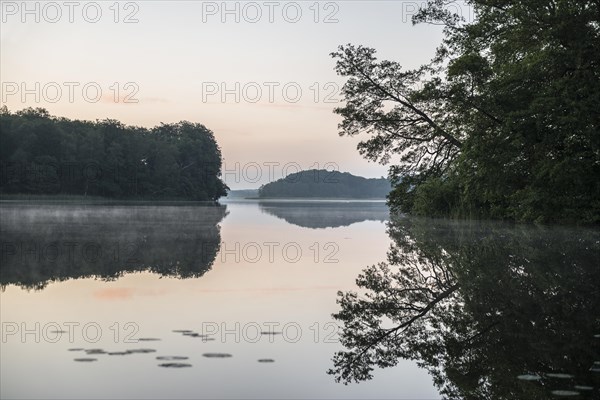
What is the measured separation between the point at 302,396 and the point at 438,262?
849 centimetres

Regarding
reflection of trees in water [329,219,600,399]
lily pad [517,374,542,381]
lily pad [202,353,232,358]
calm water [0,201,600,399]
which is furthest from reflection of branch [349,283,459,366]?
lily pad [517,374,542,381]

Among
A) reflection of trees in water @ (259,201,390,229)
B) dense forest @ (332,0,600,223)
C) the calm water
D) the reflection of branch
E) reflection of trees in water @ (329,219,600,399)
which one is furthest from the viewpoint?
reflection of trees in water @ (259,201,390,229)

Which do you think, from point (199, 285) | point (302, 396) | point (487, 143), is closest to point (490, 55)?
point (487, 143)

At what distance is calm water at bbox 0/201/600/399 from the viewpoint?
4.66 m

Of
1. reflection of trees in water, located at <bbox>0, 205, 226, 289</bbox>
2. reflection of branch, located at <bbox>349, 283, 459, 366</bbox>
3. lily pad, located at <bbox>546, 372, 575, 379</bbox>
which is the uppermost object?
reflection of trees in water, located at <bbox>0, 205, 226, 289</bbox>

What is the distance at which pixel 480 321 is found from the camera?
7023mm

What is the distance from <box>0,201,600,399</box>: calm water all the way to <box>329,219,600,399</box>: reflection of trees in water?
0.09ft

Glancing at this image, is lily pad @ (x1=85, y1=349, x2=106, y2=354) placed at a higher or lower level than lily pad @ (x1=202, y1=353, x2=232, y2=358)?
higher

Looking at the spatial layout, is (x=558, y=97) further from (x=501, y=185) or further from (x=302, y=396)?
(x=302, y=396)

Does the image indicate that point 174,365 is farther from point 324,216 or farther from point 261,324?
point 324,216

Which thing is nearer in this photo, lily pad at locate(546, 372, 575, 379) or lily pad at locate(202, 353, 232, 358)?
lily pad at locate(546, 372, 575, 379)

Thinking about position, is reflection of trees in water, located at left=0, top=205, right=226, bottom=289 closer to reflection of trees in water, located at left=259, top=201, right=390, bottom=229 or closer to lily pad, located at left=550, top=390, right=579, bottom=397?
lily pad, located at left=550, top=390, right=579, bottom=397

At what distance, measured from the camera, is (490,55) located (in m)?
30.8

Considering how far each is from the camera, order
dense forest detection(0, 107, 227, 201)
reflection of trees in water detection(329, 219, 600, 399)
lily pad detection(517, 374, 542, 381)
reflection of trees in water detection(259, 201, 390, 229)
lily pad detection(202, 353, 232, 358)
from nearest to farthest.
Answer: lily pad detection(517, 374, 542, 381)
reflection of trees in water detection(329, 219, 600, 399)
lily pad detection(202, 353, 232, 358)
reflection of trees in water detection(259, 201, 390, 229)
dense forest detection(0, 107, 227, 201)
